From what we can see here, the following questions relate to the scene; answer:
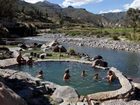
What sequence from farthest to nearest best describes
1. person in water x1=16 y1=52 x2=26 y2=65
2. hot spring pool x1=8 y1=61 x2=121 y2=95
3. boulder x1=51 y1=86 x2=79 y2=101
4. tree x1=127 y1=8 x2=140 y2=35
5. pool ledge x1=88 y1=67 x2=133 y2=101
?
tree x1=127 y1=8 x2=140 y2=35, person in water x1=16 y1=52 x2=26 y2=65, hot spring pool x1=8 y1=61 x2=121 y2=95, pool ledge x1=88 y1=67 x2=133 y2=101, boulder x1=51 y1=86 x2=79 y2=101

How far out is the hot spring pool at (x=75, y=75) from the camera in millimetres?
33094

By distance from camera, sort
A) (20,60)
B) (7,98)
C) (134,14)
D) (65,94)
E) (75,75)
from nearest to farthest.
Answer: (7,98), (65,94), (75,75), (20,60), (134,14)

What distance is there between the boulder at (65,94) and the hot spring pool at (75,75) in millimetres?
3645

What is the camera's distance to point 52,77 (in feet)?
123

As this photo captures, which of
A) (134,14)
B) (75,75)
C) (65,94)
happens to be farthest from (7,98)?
(134,14)

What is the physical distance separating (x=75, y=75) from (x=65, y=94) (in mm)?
13420

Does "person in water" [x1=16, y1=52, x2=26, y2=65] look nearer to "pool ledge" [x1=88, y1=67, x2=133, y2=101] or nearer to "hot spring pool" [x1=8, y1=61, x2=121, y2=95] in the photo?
"hot spring pool" [x1=8, y1=61, x2=121, y2=95]

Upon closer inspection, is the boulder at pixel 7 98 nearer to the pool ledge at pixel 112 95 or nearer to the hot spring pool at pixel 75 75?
the pool ledge at pixel 112 95

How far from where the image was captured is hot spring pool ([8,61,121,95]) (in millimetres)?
33094

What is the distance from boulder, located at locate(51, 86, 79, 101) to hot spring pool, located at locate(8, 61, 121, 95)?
3.65m

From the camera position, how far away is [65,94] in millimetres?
26438

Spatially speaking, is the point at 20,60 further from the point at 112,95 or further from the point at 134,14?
the point at 134,14

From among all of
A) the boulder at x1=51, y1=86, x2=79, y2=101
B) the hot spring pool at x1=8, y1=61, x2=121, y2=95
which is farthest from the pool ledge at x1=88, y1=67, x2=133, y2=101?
the hot spring pool at x1=8, y1=61, x2=121, y2=95

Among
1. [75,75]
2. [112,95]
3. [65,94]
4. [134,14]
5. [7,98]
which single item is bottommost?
[75,75]
